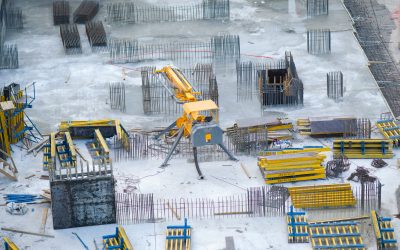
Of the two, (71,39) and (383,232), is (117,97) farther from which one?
(383,232)

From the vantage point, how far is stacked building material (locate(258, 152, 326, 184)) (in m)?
43.7

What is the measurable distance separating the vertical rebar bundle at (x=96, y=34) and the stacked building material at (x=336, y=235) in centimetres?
2269

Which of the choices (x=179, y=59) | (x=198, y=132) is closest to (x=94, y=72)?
(x=179, y=59)

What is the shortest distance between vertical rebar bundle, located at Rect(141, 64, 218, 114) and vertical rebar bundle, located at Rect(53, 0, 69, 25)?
32.4 ft

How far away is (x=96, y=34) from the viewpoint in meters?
59.7

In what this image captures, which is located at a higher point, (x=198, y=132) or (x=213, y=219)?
(x=198, y=132)

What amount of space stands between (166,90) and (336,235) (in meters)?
14.5

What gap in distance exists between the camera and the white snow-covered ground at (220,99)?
40781mm


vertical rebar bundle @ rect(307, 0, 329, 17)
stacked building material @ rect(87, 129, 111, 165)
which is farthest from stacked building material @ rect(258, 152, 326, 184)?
vertical rebar bundle @ rect(307, 0, 329, 17)

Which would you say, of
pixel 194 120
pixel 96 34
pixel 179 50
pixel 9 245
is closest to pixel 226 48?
pixel 179 50

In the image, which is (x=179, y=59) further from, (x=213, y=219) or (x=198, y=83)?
(x=213, y=219)

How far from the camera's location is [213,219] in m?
41.4

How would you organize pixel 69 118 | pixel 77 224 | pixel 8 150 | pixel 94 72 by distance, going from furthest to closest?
1. pixel 94 72
2. pixel 69 118
3. pixel 8 150
4. pixel 77 224

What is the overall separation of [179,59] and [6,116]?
13.4 m
